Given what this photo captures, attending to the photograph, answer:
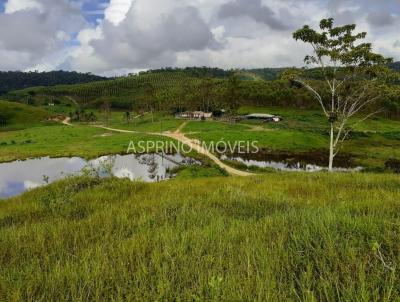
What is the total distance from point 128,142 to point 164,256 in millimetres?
68256

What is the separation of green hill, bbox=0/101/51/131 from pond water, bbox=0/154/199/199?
72040 millimetres

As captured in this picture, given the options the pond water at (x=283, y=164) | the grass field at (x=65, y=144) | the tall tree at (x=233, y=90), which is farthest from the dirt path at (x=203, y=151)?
the tall tree at (x=233, y=90)

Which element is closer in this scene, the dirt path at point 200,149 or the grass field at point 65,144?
the dirt path at point 200,149

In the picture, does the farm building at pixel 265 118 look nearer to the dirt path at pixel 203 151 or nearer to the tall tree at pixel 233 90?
the tall tree at pixel 233 90

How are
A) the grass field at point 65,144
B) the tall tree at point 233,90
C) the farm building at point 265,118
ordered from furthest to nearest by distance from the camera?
the tall tree at point 233,90, the farm building at point 265,118, the grass field at point 65,144

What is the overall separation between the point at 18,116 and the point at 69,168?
94.0 metres

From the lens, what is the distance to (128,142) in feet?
232

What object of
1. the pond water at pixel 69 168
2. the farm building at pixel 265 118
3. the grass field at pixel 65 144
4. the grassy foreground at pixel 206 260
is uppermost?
the farm building at pixel 265 118

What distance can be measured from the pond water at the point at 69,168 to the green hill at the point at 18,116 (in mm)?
72040

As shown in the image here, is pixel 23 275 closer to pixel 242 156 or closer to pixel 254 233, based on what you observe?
pixel 254 233

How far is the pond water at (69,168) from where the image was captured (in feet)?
141

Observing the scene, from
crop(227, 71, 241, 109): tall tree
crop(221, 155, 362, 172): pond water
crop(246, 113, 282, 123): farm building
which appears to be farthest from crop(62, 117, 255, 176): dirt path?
crop(227, 71, 241, 109): tall tree

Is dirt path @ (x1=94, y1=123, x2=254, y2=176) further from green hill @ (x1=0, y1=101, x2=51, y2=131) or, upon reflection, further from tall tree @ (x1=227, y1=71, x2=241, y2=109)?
green hill @ (x1=0, y1=101, x2=51, y2=131)

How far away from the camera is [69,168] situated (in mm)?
52219
